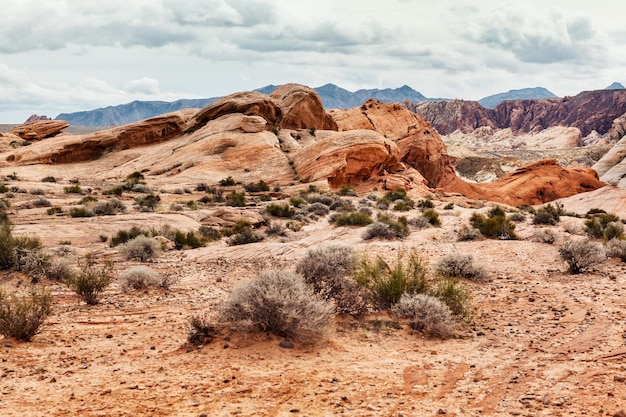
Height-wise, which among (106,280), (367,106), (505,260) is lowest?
(505,260)

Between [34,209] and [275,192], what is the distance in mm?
16657

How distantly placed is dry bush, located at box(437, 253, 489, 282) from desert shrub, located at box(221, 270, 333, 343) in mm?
5076

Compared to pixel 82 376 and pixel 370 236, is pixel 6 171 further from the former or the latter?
pixel 82 376

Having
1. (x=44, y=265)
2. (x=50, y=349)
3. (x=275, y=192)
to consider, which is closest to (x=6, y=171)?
(x=275, y=192)

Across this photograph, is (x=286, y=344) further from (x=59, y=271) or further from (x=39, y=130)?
(x=39, y=130)

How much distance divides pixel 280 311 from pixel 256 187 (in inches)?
1176

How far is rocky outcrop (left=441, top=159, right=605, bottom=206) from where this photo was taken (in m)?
47.4

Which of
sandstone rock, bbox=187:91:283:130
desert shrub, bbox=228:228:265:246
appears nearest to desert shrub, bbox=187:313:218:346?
desert shrub, bbox=228:228:265:246

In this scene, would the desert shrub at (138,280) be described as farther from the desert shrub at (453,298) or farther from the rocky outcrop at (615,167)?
the rocky outcrop at (615,167)

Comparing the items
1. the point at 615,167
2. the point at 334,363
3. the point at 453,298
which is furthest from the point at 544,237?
the point at 615,167

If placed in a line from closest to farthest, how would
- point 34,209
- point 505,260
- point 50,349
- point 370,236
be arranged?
point 50,349 < point 505,260 < point 370,236 < point 34,209

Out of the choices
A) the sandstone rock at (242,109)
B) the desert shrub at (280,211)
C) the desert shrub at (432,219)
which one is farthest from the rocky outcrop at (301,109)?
the desert shrub at (432,219)

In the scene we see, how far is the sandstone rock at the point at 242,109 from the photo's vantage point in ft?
164

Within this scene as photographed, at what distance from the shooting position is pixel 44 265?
11.4 m
